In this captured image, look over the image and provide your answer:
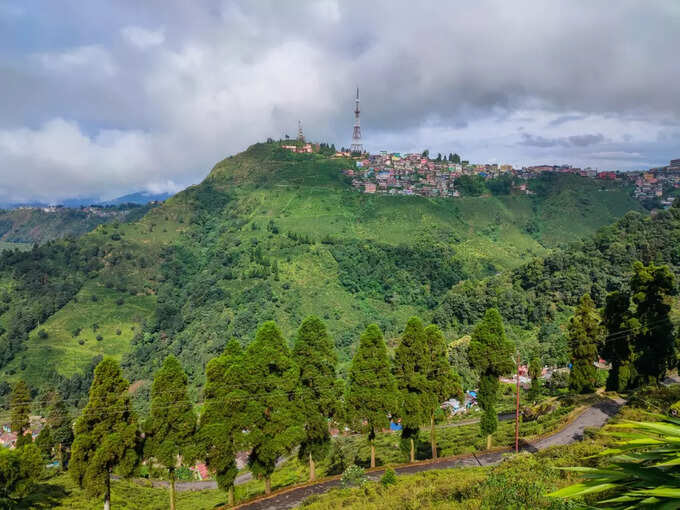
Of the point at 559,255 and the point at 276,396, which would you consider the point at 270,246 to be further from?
the point at 276,396

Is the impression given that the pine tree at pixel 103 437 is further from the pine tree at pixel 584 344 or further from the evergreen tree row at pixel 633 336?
the pine tree at pixel 584 344

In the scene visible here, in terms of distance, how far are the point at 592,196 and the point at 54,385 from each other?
169084 mm

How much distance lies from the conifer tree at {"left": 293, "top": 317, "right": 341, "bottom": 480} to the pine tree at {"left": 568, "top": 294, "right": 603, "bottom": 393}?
1802cm

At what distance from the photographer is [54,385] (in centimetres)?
7081

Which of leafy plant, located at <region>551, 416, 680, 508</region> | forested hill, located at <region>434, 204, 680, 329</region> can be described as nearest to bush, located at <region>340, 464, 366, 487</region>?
leafy plant, located at <region>551, 416, 680, 508</region>

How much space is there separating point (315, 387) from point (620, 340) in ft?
64.3

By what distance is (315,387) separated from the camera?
19109 mm

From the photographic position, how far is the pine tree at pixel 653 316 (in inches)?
912

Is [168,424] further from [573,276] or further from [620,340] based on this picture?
[573,276]

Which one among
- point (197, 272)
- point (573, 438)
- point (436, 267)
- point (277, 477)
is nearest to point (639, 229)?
point (436, 267)

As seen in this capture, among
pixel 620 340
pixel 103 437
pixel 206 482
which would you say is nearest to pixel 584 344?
pixel 620 340

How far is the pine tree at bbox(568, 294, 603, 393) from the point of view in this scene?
1081 inches

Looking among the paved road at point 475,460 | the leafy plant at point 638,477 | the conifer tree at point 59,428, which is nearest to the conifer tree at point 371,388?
the paved road at point 475,460

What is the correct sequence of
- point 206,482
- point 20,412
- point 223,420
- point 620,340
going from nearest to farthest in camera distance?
point 223,420
point 620,340
point 20,412
point 206,482
